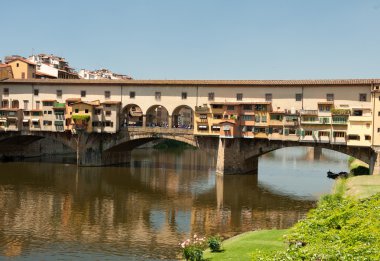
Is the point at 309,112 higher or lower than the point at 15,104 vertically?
lower

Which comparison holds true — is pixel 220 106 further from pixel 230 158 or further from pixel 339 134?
pixel 339 134

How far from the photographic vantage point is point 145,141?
7431cm

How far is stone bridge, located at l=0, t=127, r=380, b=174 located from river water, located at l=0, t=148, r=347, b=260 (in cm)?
258

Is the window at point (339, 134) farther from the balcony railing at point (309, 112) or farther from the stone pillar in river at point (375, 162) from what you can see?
the stone pillar in river at point (375, 162)

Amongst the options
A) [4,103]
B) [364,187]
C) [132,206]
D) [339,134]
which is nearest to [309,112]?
[339,134]

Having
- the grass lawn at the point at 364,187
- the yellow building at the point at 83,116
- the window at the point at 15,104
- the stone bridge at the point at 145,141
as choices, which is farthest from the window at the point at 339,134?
the window at the point at 15,104

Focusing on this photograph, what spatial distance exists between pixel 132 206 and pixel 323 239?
87.3 ft

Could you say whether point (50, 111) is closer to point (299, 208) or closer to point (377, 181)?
point (299, 208)

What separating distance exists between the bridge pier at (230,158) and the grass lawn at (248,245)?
3333 centimetres

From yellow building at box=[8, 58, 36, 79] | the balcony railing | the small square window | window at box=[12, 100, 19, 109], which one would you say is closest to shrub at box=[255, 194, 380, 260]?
the balcony railing

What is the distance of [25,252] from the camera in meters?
27.9

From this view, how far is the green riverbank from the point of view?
16.5 metres

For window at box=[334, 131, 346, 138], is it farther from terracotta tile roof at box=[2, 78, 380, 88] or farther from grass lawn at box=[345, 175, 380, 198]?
grass lawn at box=[345, 175, 380, 198]

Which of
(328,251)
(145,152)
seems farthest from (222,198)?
(145,152)
